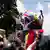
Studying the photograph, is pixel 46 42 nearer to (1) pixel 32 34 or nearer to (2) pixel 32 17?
(1) pixel 32 34

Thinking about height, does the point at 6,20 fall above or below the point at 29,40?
above

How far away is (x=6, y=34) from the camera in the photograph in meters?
0.64

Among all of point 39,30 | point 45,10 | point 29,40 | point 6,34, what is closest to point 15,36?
point 6,34

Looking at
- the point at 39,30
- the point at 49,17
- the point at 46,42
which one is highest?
the point at 49,17

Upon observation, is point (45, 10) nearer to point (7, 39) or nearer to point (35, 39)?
point (35, 39)

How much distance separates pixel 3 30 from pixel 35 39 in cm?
40

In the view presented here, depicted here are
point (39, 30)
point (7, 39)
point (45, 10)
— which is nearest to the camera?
point (7, 39)

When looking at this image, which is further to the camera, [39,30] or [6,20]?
[39,30]

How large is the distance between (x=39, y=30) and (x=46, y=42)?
0.45 ft

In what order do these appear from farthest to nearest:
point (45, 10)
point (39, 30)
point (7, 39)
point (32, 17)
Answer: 1. point (45, 10)
2. point (39, 30)
3. point (32, 17)
4. point (7, 39)

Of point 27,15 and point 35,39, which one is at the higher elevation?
point 27,15

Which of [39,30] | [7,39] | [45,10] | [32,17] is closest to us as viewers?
[7,39]

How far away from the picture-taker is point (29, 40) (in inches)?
Answer: 37.5

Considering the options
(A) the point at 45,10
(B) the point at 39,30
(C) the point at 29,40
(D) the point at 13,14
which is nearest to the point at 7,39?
(D) the point at 13,14
